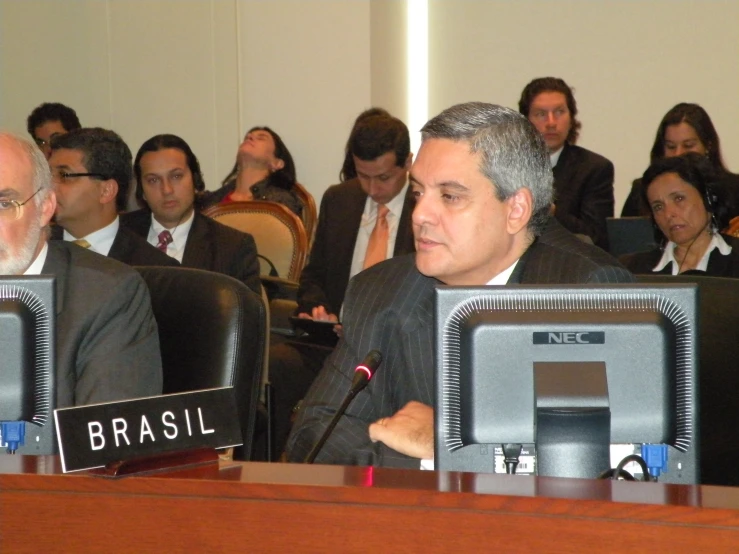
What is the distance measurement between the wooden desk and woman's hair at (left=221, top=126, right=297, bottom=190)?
5036mm

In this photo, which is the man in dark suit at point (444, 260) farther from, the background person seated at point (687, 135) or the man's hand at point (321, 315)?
the background person seated at point (687, 135)

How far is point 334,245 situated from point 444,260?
110 inches

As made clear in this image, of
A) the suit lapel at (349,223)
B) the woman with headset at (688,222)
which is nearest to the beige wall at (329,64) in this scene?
the suit lapel at (349,223)

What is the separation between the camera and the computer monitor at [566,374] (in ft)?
4.89

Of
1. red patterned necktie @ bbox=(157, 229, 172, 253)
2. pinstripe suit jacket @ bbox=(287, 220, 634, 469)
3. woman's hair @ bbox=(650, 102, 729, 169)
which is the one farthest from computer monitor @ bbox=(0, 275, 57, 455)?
woman's hair @ bbox=(650, 102, 729, 169)

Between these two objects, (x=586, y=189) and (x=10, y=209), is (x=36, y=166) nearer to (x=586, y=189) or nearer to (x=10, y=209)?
(x=10, y=209)

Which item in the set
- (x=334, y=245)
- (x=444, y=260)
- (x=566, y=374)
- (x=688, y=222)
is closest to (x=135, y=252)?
(x=334, y=245)

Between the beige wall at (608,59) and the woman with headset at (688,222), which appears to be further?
the beige wall at (608,59)

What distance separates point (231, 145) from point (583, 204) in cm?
257

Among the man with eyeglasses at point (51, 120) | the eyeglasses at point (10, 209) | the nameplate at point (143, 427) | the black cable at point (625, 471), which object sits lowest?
the black cable at point (625, 471)

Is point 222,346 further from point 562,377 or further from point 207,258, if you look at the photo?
point 207,258

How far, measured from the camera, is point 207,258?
441 centimetres

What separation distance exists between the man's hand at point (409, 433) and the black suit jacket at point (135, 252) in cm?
190

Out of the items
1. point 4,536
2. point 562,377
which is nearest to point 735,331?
point 562,377
